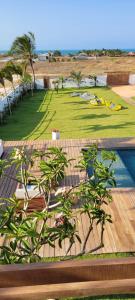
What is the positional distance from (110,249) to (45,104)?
19.3 meters

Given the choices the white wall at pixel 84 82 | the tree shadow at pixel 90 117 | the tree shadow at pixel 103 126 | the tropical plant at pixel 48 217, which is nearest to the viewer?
the tropical plant at pixel 48 217

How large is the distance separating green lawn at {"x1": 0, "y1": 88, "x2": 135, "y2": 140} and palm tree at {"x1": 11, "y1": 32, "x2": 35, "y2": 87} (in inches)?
277

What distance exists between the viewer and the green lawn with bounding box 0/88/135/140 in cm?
1575

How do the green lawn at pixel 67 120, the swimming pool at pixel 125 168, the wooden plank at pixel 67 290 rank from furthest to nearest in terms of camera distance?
the green lawn at pixel 67 120 → the swimming pool at pixel 125 168 → the wooden plank at pixel 67 290

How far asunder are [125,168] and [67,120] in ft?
26.5

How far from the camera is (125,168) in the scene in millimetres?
11484

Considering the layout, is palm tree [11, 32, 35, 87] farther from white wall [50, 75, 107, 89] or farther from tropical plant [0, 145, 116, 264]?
tropical plant [0, 145, 116, 264]

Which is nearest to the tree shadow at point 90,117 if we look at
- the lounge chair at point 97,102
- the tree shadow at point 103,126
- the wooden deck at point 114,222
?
the tree shadow at point 103,126

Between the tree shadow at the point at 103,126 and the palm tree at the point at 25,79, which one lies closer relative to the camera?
the tree shadow at the point at 103,126

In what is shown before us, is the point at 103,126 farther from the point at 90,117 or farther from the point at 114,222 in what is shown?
the point at 114,222

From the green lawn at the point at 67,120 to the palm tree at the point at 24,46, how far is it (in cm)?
703

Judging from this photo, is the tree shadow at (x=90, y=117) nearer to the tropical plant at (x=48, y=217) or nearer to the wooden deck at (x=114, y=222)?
the wooden deck at (x=114, y=222)

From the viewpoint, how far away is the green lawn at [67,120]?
51.7 feet

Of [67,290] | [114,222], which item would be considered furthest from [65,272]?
[114,222]
